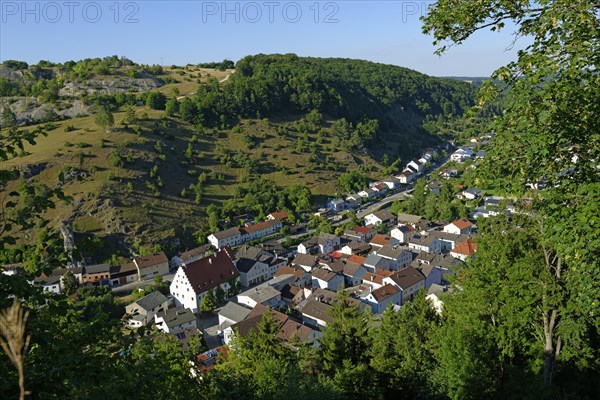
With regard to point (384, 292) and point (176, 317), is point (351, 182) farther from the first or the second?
point (176, 317)

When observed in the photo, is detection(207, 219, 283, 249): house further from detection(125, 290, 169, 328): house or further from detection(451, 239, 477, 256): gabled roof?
detection(451, 239, 477, 256): gabled roof

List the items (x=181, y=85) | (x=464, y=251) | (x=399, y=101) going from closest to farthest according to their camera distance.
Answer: (x=464, y=251) → (x=181, y=85) → (x=399, y=101)

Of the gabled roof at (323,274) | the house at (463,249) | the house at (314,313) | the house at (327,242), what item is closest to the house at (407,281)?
the gabled roof at (323,274)

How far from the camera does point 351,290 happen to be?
3862cm

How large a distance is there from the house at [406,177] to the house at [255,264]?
4154 centimetres

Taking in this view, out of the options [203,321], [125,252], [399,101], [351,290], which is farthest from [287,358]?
[399,101]

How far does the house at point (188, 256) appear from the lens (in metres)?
48.8

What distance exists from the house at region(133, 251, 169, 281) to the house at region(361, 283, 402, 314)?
76.6ft

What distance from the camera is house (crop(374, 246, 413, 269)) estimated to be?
45.0 meters

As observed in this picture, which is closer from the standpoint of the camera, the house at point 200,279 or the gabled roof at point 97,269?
the house at point 200,279

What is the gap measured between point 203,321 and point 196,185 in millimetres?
33961

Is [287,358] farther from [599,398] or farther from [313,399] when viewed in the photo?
[599,398]

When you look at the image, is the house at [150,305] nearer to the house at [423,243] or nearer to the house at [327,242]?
the house at [327,242]

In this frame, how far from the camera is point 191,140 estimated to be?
76.9 m
